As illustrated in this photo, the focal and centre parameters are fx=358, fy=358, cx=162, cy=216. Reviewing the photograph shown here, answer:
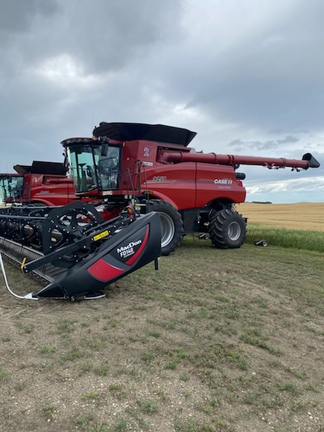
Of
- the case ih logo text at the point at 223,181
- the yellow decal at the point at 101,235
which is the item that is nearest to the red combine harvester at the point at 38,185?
the case ih logo text at the point at 223,181

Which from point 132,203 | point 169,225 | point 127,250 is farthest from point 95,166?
point 127,250

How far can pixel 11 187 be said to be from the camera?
1811 centimetres

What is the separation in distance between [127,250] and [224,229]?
636cm

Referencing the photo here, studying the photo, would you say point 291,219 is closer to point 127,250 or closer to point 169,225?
point 169,225

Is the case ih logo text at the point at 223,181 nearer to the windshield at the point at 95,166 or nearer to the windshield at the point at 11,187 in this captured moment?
the windshield at the point at 95,166

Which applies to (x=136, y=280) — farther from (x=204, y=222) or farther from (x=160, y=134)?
(x=204, y=222)

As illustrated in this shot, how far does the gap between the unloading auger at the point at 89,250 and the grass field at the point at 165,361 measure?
253mm

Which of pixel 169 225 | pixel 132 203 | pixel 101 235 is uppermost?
pixel 132 203

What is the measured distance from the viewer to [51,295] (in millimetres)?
4480

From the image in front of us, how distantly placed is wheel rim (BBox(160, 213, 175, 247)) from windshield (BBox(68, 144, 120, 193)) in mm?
1613

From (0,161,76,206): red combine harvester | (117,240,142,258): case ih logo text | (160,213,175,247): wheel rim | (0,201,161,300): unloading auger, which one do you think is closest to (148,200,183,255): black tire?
(160,213,175,247): wheel rim

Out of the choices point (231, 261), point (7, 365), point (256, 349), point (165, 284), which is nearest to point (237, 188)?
point (231, 261)

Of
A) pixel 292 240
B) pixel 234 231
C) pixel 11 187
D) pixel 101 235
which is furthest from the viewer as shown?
pixel 11 187

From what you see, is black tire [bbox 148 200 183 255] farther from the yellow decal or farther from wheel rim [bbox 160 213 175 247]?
the yellow decal
